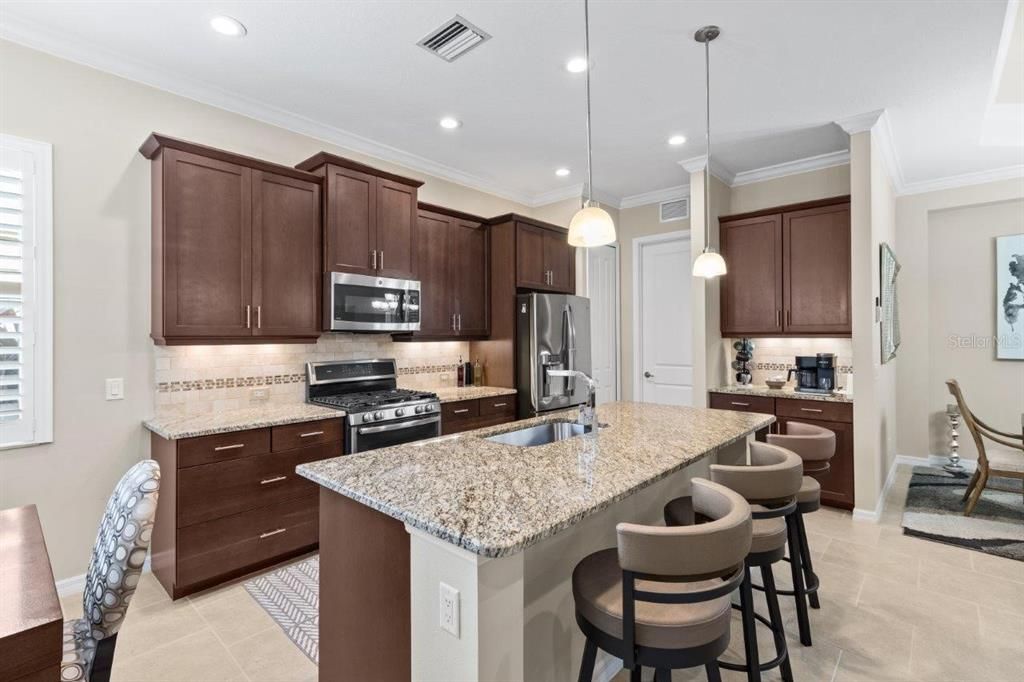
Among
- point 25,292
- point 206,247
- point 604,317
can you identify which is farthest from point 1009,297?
point 25,292

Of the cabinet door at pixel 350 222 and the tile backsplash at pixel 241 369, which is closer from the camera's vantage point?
the tile backsplash at pixel 241 369

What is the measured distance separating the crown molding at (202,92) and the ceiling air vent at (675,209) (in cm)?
219

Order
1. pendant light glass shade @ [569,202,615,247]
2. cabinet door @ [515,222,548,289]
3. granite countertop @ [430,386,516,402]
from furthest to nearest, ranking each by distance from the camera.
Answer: cabinet door @ [515,222,548,289] → granite countertop @ [430,386,516,402] → pendant light glass shade @ [569,202,615,247]

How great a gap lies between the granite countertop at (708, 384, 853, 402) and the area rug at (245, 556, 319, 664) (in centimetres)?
358

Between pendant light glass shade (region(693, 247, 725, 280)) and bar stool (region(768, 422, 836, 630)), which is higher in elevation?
pendant light glass shade (region(693, 247, 725, 280))

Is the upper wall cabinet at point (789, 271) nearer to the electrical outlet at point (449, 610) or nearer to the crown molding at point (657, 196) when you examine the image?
the crown molding at point (657, 196)

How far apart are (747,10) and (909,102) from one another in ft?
6.10

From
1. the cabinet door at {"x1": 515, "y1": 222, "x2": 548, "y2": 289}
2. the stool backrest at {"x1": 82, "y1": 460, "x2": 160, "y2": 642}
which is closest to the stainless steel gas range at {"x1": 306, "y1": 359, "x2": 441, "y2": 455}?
the cabinet door at {"x1": 515, "y1": 222, "x2": 548, "y2": 289}

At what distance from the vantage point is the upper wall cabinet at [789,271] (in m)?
4.18

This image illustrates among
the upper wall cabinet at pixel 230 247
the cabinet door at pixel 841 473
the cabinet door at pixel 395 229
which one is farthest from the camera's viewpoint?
the cabinet door at pixel 841 473

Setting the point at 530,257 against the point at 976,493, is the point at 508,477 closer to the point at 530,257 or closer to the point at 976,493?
the point at 530,257

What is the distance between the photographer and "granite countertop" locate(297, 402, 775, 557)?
1196mm

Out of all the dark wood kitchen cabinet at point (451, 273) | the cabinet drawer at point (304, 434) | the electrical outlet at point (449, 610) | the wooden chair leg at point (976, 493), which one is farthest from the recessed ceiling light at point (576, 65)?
the wooden chair leg at point (976, 493)

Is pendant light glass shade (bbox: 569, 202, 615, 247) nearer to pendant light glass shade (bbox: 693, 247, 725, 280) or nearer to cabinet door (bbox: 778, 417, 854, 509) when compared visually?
pendant light glass shade (bbox: 693, 247, 725, 280)
